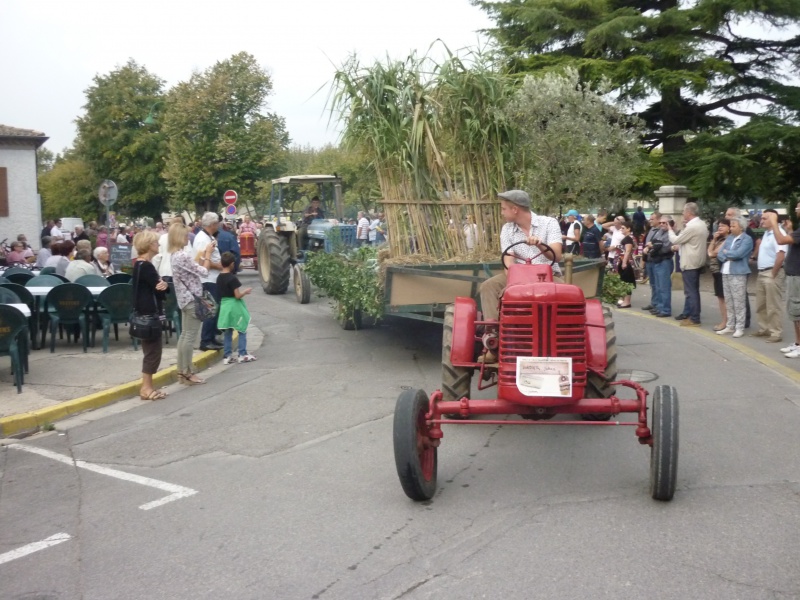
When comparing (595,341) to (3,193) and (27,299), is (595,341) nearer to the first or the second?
(27,299)

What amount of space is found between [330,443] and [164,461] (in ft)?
4.28

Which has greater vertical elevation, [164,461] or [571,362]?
[571,362]

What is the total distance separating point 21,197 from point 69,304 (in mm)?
18970

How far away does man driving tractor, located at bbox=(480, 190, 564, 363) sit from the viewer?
6.81 metres

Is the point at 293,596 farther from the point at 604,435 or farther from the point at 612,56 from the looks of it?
the point at 612,56

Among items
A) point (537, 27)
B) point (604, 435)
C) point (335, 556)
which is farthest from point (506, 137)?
point (537, 27)

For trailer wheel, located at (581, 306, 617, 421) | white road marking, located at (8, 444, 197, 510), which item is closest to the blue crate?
trailer wheel, located at (581, 306, 617, 421)

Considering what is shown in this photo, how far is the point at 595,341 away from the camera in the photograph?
260 inches

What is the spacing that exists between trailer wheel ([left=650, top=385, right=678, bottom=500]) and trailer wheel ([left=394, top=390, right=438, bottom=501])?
136 cm

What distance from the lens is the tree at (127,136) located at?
180ft

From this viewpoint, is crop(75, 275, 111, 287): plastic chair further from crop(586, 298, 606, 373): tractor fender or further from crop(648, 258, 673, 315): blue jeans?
crop(648, 258, 673, 315): blue jeans

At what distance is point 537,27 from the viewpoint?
26266mm

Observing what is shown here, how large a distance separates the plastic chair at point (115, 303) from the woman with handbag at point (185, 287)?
174 cm

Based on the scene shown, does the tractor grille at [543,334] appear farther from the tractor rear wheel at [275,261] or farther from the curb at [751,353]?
the tractor rear wheel at [275,261]
